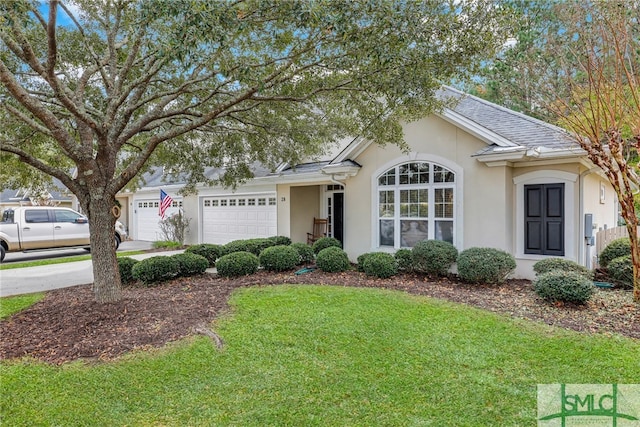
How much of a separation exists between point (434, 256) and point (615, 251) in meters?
4.54

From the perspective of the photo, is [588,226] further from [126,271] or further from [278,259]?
[126,271]

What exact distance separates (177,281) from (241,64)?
5750 millimetres

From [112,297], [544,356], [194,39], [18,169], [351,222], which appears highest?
[194,39]

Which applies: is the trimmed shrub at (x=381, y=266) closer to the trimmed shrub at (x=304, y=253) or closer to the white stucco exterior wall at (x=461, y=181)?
the white stucco exterior wall at (x=461, y=181)

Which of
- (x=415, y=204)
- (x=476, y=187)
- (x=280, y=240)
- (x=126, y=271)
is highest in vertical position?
(x=476, y=187)

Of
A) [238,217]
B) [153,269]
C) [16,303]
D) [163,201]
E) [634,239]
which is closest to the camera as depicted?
[634,239]

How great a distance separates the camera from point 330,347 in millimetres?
4941

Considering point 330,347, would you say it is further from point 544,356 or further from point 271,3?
point 271,3

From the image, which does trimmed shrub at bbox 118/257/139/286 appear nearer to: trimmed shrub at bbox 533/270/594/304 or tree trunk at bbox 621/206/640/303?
trimmed shrub at bbox 533/270/594/304

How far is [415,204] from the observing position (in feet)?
33.6

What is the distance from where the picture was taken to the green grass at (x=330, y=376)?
Result: 3.47 m

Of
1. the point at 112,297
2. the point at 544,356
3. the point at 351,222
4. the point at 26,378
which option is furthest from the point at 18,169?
the point at 544,356

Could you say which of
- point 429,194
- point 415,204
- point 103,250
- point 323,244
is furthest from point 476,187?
point 103,250

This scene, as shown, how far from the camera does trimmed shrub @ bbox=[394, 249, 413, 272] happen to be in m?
9.45
